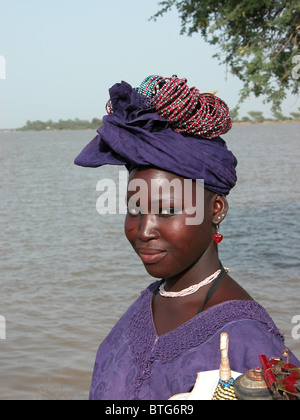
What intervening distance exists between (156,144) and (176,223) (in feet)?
0.75

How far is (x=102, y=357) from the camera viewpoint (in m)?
2.07

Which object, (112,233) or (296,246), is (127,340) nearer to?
(296,246)

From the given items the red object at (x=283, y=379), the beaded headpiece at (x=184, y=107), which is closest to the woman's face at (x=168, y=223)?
the beaded headpiece at (x=184, y=107)

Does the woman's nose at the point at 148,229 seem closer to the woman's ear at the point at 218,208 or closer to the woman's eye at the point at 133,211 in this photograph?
the woman's eye at the point at 133,211

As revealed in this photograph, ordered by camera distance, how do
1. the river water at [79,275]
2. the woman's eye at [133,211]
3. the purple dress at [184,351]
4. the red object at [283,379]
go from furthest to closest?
the river water at [79,275] < the woman's eye at [133,211] < the purple dress at [184,351] < the red object at [283,379]

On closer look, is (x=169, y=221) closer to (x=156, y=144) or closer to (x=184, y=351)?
(x=156, y=144)

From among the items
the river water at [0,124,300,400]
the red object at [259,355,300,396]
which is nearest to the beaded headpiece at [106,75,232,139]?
the red object at [259,355,300,396]

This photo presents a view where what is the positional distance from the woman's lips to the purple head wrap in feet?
0.75

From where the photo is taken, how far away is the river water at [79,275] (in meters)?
6.38

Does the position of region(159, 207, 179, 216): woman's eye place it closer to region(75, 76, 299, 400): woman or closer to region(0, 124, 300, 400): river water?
region(75, 76, 299, 400): woman

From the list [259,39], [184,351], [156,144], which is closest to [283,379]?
[184,351]

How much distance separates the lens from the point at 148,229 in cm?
182

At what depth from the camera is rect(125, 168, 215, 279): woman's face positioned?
1.80 metres
